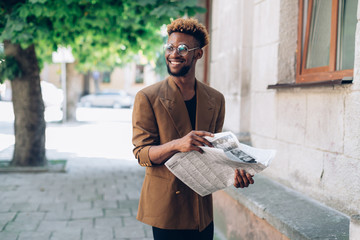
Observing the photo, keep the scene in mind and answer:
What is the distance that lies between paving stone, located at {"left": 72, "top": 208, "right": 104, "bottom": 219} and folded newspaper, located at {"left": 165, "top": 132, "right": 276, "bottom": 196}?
3.42m

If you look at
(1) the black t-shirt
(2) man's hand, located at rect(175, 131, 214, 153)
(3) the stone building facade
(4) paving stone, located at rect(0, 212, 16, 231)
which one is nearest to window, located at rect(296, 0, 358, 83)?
(3) the stone building facade

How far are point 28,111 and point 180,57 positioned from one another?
670 centimetres

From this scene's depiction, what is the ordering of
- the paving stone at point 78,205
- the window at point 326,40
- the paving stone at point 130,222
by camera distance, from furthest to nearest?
the paving stone at point 78,205 → the paving stone at point 130,222 → the window at point 326,40

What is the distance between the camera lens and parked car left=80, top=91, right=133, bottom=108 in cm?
3238

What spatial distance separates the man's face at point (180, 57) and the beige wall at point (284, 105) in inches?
54.4

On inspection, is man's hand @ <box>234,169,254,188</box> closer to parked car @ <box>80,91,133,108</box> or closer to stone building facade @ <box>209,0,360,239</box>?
stone building facade @ <box>209,0,360,239</box>

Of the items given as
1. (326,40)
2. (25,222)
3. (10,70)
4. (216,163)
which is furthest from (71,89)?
(216,163)

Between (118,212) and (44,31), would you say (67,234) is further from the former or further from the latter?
(44,31)

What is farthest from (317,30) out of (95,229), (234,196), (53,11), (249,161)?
(53,11)

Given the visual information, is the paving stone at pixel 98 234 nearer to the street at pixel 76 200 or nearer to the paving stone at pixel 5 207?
the street at pixel 76 200

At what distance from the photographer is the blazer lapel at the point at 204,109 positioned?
7.53ft

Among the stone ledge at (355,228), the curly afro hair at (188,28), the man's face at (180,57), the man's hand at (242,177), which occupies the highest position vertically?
the curly afro hair at (188,28)

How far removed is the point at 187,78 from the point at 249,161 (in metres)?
0.63

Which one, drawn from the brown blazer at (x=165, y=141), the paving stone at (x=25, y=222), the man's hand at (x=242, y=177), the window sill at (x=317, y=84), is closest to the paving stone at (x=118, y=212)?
the paving stone at (x=25, y=222)
